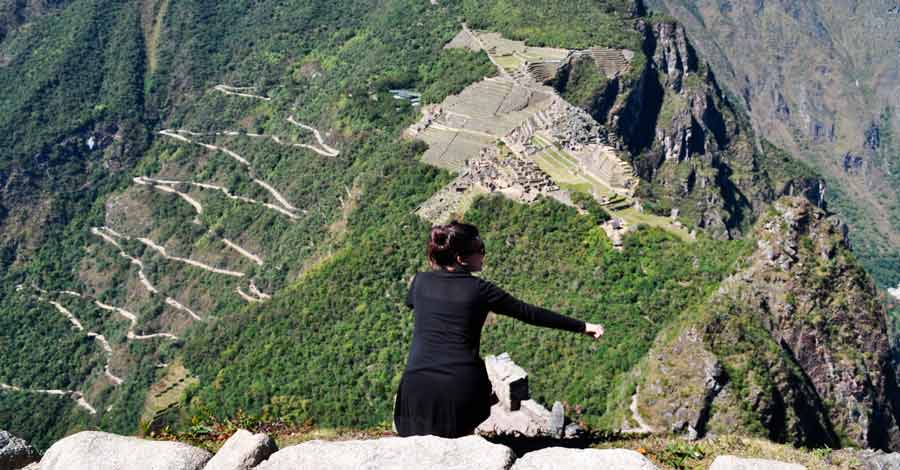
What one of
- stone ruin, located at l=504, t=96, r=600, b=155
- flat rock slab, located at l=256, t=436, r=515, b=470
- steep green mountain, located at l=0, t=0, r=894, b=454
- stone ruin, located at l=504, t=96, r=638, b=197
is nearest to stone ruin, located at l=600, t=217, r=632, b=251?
steep green mountain, located at l=0, t=0, r=894, b=454

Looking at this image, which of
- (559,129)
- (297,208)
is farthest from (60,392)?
(559,129)

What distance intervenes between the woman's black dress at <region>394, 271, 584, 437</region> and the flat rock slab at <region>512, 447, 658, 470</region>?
636mm

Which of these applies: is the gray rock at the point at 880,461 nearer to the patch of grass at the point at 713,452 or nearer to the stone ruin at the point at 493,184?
the patch of grass at the point at 713,452

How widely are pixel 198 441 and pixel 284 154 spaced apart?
166 ft

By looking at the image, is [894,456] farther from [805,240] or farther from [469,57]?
[469,57]

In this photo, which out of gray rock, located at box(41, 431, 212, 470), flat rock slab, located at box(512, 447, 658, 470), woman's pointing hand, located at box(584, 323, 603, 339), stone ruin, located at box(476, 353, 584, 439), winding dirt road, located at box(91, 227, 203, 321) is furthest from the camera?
winding dirt road, located at box(91, 227, 203, 321)

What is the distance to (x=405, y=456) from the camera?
229 inches

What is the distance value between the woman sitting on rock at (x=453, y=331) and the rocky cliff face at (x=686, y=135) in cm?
4900

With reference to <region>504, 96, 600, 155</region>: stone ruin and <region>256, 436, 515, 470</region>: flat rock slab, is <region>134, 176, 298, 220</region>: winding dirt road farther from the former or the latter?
<region>256, 436, 515, 470</region>: flat rock slab

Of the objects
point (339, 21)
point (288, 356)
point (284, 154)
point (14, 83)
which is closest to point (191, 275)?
point (284, 154)

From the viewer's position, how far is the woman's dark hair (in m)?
6.25

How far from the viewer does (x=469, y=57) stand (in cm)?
5622

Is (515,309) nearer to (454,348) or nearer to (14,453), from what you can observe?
(454,348)

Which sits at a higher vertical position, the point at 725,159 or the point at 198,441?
the point at 198,441
